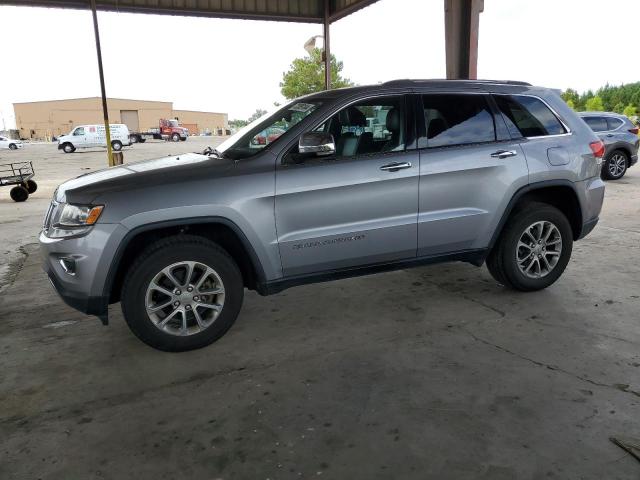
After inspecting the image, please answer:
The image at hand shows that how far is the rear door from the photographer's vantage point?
3869 millimetres

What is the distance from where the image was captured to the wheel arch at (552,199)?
4.18 meters

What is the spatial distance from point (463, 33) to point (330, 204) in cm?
612

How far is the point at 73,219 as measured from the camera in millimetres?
3209

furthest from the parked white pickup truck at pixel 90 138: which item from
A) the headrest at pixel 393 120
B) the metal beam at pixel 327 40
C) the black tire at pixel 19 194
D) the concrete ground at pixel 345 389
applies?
the headrest at pixel 393 120

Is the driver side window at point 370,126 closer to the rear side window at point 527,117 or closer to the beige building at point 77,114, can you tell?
the rear side window at point 527,117

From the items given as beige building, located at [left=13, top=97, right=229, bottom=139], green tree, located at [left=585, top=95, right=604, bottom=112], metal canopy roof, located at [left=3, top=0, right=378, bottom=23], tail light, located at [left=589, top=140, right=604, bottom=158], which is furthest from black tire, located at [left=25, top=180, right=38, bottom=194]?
beige building, located at [left=13, top=97, right=229, bottom=139]

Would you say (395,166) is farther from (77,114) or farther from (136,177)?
(77,114)

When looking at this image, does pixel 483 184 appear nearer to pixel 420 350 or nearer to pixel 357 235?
pixel 357 235

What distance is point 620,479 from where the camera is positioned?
215cm

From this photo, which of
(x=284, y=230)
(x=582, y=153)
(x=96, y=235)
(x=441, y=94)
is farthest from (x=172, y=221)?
(x=582, y=153)

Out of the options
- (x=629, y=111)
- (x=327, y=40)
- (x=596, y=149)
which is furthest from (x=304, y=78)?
(x=596, y=149)

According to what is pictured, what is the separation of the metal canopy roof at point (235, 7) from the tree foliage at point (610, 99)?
52.5 meters

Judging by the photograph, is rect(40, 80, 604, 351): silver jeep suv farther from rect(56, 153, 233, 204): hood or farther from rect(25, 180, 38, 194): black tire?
rect(25, 180, 38, 194): black tire

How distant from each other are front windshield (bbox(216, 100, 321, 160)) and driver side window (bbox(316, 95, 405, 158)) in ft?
0.76
